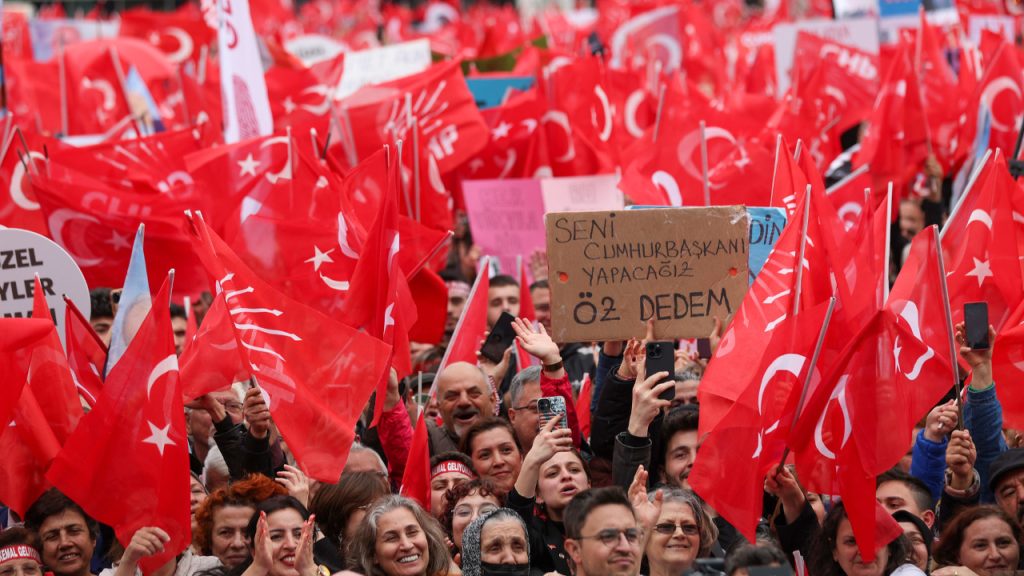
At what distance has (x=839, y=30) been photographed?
1454cm

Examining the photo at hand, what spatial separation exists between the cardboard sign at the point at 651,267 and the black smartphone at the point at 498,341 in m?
1.24

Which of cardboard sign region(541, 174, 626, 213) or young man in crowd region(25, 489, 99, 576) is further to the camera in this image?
cardboard sign region(541, 174, 626, 213)

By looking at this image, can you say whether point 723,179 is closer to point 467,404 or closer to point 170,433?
point 467,404

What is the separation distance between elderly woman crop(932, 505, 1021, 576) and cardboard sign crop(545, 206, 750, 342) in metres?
1.21

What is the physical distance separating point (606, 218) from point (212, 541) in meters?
1.92

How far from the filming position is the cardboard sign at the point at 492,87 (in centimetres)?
1329

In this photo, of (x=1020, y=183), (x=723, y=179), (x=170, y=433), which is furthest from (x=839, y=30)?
(x=170, y=433)

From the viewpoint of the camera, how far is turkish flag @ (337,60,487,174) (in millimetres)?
11133

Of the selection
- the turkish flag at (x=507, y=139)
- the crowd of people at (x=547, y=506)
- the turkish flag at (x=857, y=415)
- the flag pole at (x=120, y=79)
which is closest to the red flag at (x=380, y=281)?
the crowd of people at (x=547, y=506)

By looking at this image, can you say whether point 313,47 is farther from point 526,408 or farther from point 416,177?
point 526,408

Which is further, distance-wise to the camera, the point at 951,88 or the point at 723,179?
the point at 951,88

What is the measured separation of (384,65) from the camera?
1349 centimetres

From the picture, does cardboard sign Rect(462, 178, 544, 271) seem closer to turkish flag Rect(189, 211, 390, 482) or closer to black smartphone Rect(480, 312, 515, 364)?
black smartphone Rect(480, 312, 515, 364)

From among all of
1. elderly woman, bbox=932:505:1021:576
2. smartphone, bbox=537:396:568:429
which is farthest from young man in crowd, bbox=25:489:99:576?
elderly woman, bbox=932:505:1021:576
